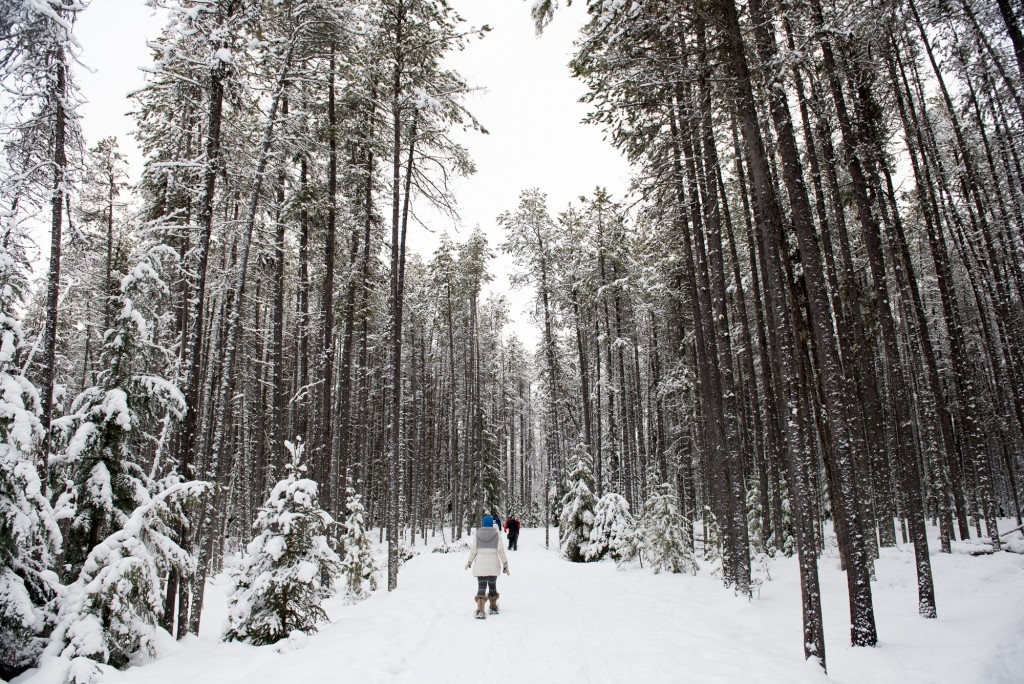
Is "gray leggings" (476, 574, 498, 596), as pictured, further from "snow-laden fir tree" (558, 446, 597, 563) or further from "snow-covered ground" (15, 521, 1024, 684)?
"snow-laden fir tree" (558, 446, 597, 563)

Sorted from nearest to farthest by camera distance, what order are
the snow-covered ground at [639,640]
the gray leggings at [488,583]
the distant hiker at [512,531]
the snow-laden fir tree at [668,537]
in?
the snow-covered ground at [639,640] → the gray leggings at [488,583] → the snow-laden fir tree at [668,537] → the distant hiker at [512,531]

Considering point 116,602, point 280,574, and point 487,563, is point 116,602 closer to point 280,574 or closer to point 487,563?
point 280,574

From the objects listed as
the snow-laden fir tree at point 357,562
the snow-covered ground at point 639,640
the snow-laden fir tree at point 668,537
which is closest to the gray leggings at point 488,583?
→ the snow-covered ground at point 639,640

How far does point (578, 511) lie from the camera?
2189cm

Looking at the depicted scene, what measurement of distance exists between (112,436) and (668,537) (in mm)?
14081

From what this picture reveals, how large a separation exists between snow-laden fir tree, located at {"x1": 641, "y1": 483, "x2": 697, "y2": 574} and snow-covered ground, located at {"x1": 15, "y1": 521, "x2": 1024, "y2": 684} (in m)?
1.72

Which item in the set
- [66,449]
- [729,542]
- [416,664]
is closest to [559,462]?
[729,542]

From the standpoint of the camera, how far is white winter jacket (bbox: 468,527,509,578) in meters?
10.2

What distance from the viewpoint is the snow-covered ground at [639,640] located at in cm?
A: 612

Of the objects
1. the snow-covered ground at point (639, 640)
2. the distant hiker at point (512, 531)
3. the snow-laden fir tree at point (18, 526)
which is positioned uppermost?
the snow-laden fir tree at point (18, 526)

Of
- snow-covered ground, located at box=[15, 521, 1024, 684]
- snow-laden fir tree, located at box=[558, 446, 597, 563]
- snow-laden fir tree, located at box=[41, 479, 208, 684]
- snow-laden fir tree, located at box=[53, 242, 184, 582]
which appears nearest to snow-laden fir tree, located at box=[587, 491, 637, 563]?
snow-laden fir tree, located at box=[558, 446, 597, 563]

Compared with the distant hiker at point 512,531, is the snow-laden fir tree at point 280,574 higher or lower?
higher

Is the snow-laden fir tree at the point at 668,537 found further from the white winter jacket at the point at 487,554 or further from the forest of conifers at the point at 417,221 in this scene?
the white winter jacket at the point at 487,554

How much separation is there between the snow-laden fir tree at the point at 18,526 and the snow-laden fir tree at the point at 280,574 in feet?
8.43
